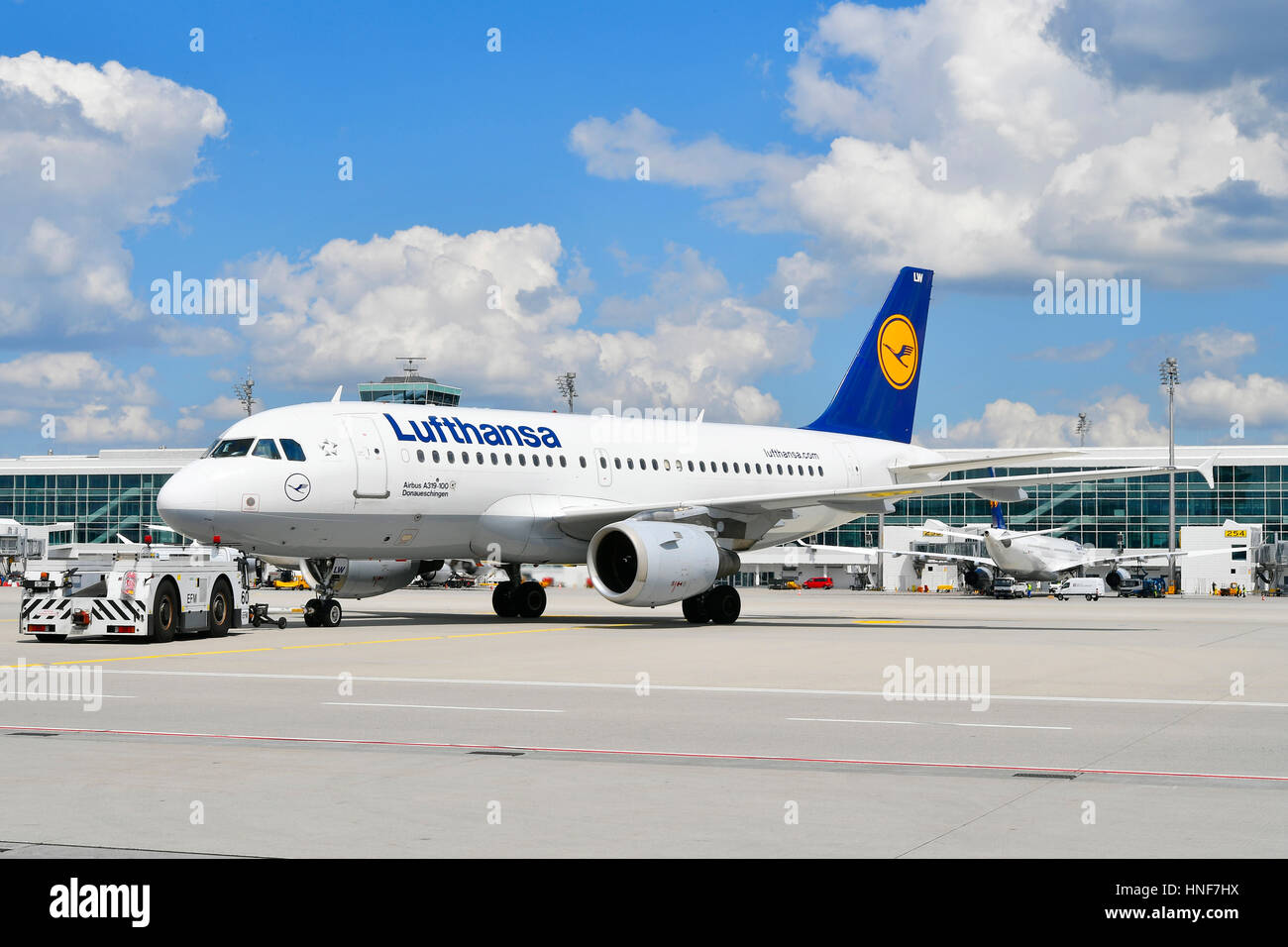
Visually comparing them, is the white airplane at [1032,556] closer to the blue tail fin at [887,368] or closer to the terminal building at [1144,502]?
the terminal building at [1144,502]

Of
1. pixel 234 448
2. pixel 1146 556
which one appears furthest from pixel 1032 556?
pixel 234 448

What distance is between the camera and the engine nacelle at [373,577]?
30.2 m

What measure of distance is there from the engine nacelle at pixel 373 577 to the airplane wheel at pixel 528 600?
2349 millimetres

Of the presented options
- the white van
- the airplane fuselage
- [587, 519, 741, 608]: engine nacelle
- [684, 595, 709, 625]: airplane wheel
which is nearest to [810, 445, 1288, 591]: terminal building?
the white van

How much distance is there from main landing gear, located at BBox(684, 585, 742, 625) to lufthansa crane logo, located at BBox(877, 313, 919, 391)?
11192mm

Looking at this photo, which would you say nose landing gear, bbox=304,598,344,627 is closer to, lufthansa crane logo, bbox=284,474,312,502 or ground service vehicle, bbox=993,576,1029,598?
lufthansa crane logo, bbox=284,474,312,502

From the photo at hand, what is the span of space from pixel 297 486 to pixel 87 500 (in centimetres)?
9610

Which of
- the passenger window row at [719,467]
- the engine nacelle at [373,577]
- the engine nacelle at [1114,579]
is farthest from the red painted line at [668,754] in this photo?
the engine nacelle at [1114,579]

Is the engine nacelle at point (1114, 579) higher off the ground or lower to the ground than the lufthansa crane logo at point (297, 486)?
lower

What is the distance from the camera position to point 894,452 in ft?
125

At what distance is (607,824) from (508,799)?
0.92m
